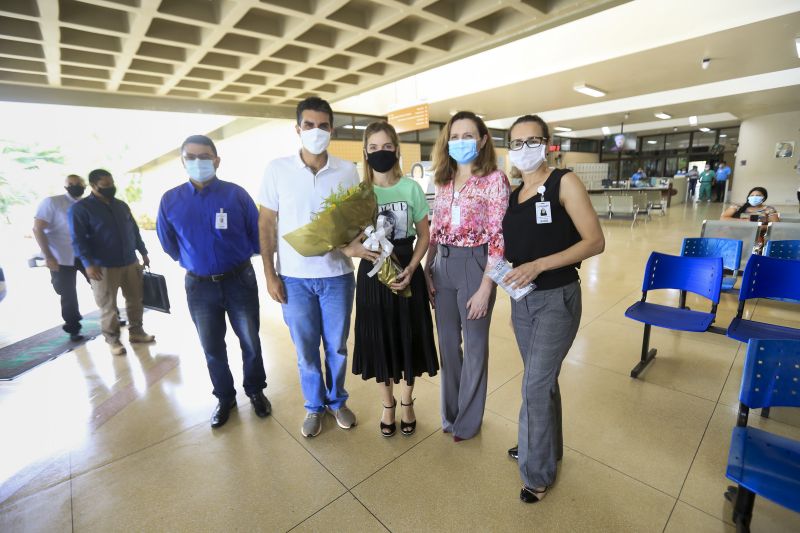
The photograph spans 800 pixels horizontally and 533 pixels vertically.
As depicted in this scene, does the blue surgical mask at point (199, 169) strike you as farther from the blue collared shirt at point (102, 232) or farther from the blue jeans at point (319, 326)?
the blue collared shirt at point (102, 232)

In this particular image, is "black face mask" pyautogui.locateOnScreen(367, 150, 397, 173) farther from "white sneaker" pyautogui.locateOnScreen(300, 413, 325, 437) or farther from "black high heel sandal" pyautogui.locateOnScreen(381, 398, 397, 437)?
"white sneaker" pyautogui.locateOnScreen(300, 413, 325, 437)

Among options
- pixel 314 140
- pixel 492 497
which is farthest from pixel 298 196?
pixel 492 497

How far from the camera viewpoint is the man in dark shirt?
3270 mm

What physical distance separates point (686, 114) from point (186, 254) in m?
17.0

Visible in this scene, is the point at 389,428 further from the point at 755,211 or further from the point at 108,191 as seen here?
the point at 755,211

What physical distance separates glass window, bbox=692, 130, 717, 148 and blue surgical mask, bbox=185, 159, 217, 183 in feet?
78.7

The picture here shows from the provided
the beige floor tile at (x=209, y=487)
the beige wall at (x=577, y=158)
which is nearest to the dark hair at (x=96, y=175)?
the beige floor tile at (x=209, y=487)

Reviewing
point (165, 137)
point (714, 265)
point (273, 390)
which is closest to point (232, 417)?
point (273, 390)

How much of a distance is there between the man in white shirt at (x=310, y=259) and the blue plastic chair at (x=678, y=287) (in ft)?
6.95

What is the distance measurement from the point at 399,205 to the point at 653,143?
2411 cm

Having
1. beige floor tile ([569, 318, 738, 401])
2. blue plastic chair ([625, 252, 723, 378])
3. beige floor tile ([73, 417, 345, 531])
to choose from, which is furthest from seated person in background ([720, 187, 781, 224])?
beige floor tile ([73, 417, 345, 531])

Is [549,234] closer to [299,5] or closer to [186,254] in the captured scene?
[186,254]

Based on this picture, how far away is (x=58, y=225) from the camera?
389 centimetres

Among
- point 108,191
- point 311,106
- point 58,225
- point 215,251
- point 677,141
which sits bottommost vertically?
point 215,251
